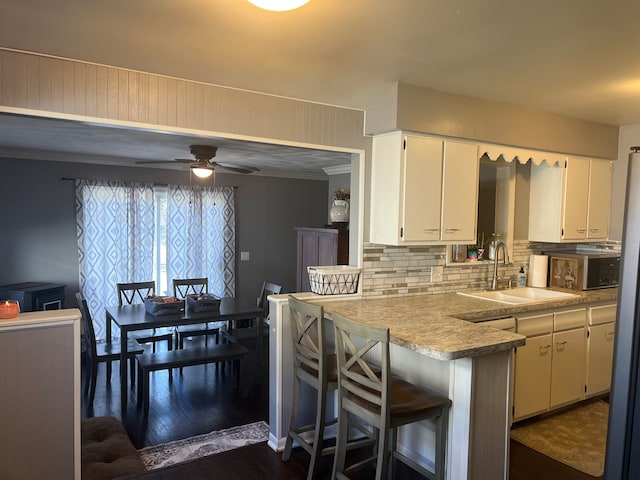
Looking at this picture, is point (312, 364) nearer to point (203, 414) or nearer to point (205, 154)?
point (203, 414)

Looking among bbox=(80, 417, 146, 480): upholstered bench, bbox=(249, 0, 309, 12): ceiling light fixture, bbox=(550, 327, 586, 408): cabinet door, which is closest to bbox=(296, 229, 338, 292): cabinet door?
bbox=(550, 327, 586, 408): cabinet door

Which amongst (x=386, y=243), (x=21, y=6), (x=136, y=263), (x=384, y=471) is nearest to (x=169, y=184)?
(x=136, y=263)

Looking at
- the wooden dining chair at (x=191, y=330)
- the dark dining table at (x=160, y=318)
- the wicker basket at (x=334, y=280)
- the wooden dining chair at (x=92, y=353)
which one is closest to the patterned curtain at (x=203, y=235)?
the wooden dining chair at (x=191, y=330)

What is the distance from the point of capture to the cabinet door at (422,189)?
2.84 meters

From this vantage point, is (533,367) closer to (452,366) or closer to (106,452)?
(452,366)

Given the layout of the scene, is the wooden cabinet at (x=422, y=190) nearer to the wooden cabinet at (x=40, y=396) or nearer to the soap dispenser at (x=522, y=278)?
the soap dispenser at (x=522, y=278)

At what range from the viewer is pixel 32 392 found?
2082mm

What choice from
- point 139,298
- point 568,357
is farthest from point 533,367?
point 139,298

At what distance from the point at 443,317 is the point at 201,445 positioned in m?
1.79

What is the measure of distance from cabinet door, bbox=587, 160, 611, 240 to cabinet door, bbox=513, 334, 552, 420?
4.20 feet

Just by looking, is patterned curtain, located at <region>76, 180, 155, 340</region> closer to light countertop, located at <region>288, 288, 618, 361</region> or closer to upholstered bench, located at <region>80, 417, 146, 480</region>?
upholstered bench, located at <region>80, 417, 146, 480</region>

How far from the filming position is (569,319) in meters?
3.21

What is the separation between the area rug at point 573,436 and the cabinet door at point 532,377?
121mm

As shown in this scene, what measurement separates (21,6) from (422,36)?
1623 millimetres
